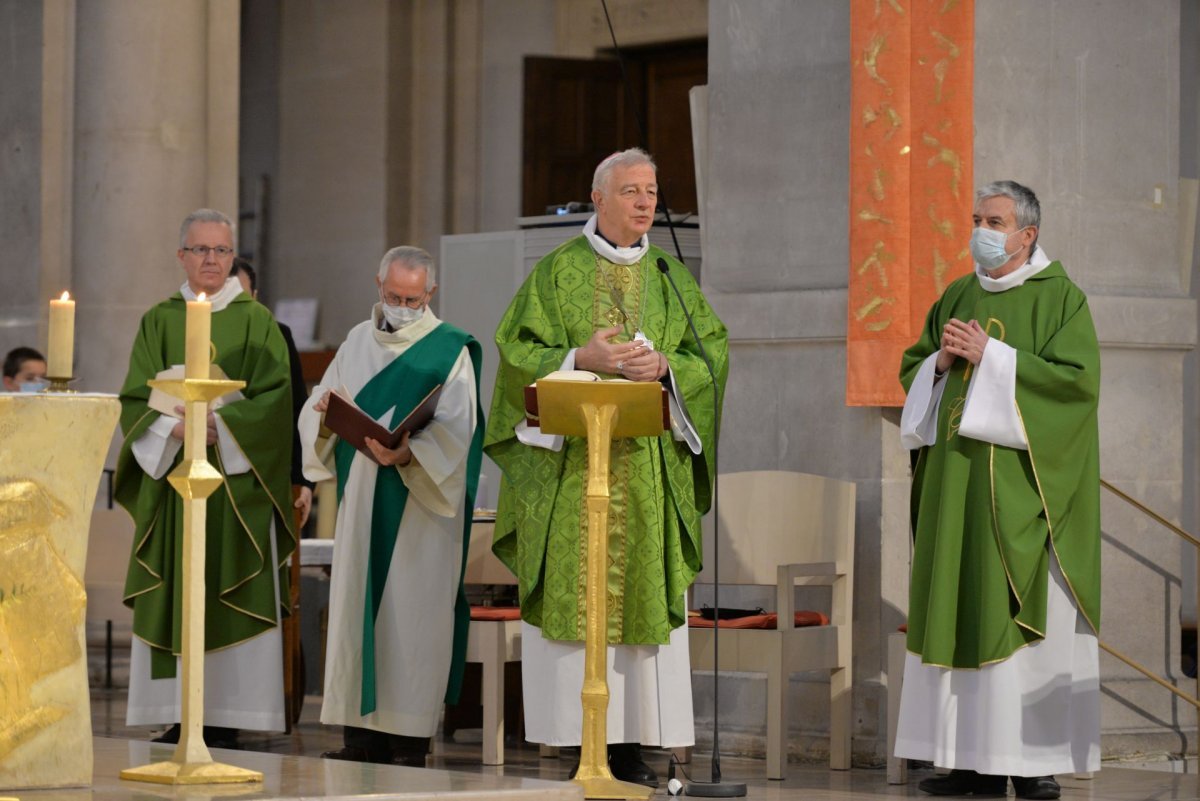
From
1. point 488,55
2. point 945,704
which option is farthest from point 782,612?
point 488,55

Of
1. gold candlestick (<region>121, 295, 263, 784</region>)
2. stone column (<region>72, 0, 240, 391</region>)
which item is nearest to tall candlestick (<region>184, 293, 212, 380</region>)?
gold candlestick (<region>121, 295, 263, 784</region>)

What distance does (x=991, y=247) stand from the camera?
6.18 metres

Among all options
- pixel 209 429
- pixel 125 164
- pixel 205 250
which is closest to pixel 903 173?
pixel 205 250

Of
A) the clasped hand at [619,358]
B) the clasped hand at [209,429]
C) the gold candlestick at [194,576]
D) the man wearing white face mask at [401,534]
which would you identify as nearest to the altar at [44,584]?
the gold candlestick at [194,576]

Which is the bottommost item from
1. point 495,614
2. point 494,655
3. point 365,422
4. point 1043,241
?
point 494,655

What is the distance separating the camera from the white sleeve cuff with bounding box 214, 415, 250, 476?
23.2ft

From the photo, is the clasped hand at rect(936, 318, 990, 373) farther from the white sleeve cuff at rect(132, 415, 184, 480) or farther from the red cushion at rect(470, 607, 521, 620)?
the white sleeve cuff at rect(132, 415, 184, 480)

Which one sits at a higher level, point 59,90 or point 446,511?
point 59,90

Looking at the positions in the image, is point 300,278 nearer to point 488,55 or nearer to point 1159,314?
point 488,55

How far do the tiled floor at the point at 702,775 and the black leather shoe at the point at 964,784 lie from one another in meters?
0.05

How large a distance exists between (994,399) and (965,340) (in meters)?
0.19

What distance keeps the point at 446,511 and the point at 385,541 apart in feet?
0.77

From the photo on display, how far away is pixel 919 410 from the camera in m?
6.26

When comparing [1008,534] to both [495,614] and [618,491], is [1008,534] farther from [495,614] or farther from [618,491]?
[495,614]
